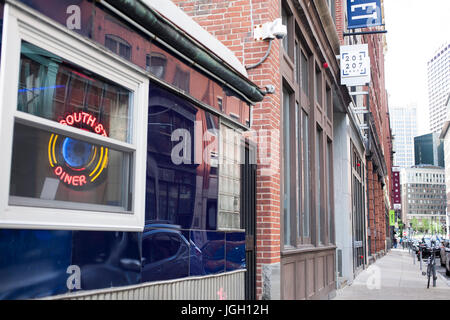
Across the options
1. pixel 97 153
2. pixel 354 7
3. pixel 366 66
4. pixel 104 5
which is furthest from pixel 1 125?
pixel 354 7

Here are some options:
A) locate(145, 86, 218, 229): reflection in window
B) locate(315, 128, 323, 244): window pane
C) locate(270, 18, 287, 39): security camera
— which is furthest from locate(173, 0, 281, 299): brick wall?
locate(315, 128, 323, 244): window pane

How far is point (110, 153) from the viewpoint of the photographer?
3900 mm

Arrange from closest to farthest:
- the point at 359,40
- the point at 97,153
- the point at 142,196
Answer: the point at 97,153
the point at 142,196
the point at 359,40

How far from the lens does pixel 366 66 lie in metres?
14.2

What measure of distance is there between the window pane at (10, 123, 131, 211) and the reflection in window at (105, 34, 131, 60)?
2.59 ft

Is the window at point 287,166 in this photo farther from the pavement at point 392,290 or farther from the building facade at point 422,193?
the building facade at point 422,193

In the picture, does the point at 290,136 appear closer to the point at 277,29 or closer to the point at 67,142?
the point at 277,29

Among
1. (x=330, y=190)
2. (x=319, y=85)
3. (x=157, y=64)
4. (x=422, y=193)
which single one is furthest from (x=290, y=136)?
(x=422, y=193)

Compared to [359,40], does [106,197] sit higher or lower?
lower

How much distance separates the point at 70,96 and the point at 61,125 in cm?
25

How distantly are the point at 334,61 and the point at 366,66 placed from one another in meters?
1.27

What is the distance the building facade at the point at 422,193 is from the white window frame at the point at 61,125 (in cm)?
19918
